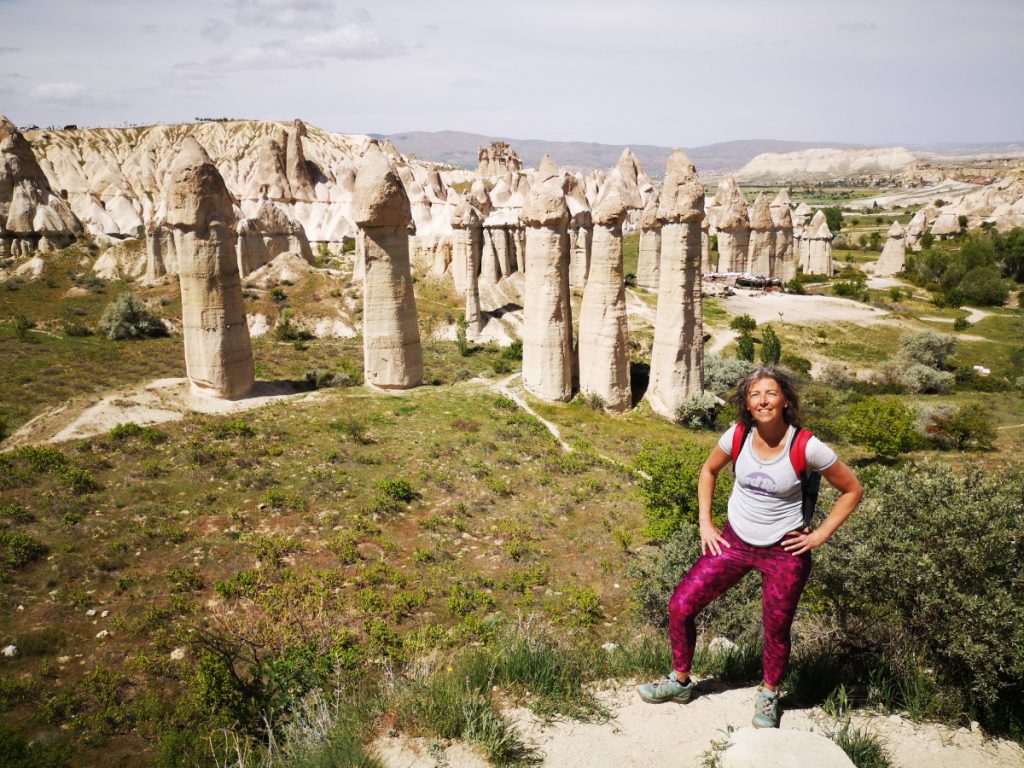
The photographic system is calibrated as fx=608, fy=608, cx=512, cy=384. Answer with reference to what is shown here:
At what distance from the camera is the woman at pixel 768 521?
179 inches

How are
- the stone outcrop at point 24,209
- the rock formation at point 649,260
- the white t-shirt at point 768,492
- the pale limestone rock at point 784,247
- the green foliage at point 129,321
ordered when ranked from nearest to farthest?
1. the white t-shirt at point 768,492
2. the green foliage at point 129,321
3. the rock formation at point 649,260
4. the stone outcrop at point 24,209
5. the pale limestone rock at point 784,247

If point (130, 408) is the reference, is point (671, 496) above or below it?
below

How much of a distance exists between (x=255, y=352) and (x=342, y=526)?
775 inches

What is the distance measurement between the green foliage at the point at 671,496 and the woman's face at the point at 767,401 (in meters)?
7.71

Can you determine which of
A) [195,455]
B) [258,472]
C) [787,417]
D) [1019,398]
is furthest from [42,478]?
[1019,398]

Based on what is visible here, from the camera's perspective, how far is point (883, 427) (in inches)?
818

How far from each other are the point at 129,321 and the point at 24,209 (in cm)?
2644

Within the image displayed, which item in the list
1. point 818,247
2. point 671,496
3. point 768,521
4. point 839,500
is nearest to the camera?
point 839,500

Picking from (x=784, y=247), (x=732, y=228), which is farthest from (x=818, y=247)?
(x=732, y=228)

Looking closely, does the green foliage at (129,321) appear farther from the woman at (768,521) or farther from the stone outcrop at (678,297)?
the woman at (768,521)

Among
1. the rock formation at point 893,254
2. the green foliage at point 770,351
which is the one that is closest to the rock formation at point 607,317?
the green foliage at point 770,351

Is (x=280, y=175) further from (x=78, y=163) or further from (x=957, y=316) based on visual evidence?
(x=957, y=316)

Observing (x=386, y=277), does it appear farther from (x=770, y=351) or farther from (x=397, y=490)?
(x=770, y=351)

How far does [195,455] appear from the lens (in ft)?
46.7
